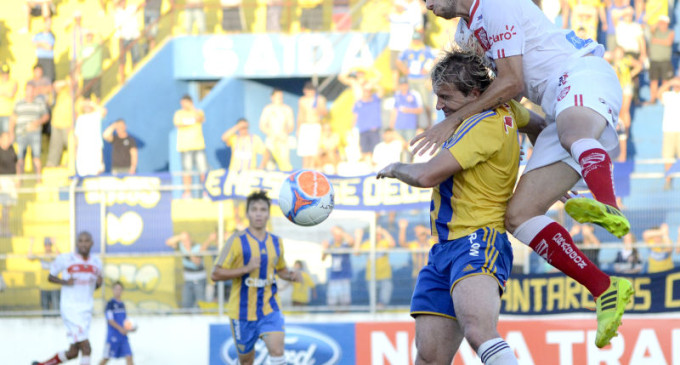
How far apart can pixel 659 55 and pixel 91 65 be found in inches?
370

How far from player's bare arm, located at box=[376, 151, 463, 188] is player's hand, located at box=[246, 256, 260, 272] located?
448 centimetres

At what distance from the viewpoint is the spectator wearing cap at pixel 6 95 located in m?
16.5

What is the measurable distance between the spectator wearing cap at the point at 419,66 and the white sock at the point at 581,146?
10.3 meters

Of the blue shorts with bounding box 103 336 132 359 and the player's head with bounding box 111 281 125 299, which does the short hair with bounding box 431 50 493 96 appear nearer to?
the blue shorts with bounding box 103 336 132 359

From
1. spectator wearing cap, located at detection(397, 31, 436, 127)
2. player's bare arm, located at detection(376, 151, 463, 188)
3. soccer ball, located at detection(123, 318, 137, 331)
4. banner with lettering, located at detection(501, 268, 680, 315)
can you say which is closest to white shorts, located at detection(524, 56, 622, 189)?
player's bare arm, located at detection(376, 151, 463, 188)

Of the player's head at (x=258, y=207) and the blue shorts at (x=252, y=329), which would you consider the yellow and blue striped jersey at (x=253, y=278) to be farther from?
→ the player's head at (x=258, y=207)

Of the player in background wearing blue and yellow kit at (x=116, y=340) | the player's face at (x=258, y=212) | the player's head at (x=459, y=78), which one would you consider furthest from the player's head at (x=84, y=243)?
the player's head at (x=459, y=78)

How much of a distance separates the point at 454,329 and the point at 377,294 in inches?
285

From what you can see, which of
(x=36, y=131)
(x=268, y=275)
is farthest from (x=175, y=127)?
(x=268, y=275)

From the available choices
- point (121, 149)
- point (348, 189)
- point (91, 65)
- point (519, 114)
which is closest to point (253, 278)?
point (348, 189)

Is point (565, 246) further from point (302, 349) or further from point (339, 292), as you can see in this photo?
point (339, 292)

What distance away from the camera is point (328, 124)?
50.0 feet

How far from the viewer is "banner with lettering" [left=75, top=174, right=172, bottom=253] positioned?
42.3 feet

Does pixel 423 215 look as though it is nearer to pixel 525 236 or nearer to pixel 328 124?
pixel 328 124
